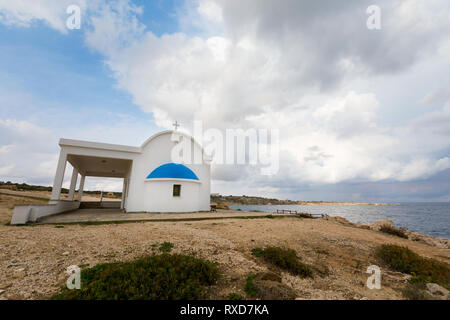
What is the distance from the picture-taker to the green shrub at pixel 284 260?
18.1 feet

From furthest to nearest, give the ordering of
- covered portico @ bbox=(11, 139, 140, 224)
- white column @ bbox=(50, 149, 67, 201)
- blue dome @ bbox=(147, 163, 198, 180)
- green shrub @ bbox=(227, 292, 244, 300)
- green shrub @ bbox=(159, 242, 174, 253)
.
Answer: blue dome @ bbox=(147, 163, 198, 180)
white column @ bbox=(50, 149, 67, 201)
covered portico @ bbox=(11, 139, 140, 224)
green shrub @ bbox=(159, 242, 174, 253)
green shrub @ bbox=(227, 292, 244, 300)

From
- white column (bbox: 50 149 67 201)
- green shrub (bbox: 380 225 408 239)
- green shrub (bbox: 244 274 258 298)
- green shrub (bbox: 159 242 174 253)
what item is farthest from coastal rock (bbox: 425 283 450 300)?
white column (bbox: 50 149 67 201)

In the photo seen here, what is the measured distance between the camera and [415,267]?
250 inches

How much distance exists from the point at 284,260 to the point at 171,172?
13672 millimetres

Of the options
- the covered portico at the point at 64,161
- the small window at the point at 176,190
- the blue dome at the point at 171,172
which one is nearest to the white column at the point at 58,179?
the covered portico at the point at 64,161

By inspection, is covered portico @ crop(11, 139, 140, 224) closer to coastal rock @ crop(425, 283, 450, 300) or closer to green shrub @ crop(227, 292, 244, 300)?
green shrub @ crop(227, 292, 244, 300)

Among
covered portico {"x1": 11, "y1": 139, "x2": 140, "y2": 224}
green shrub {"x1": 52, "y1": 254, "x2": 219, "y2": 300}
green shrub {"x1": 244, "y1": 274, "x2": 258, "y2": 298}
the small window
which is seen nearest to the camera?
green shrub {"x1": 52, "y1": 254, "x2": 219, "y2": 300}

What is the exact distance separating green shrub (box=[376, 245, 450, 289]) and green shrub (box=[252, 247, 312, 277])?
301 cm

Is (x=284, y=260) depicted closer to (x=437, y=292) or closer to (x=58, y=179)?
(x=437, y=292)

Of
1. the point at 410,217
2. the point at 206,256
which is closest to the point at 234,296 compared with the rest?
the point at 206,256

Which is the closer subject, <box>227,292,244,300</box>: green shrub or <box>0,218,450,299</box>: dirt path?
<box>227,292,244,300</box>: green shrub

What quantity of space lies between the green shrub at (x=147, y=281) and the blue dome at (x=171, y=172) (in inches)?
502

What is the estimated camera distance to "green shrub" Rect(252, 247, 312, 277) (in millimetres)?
5510
